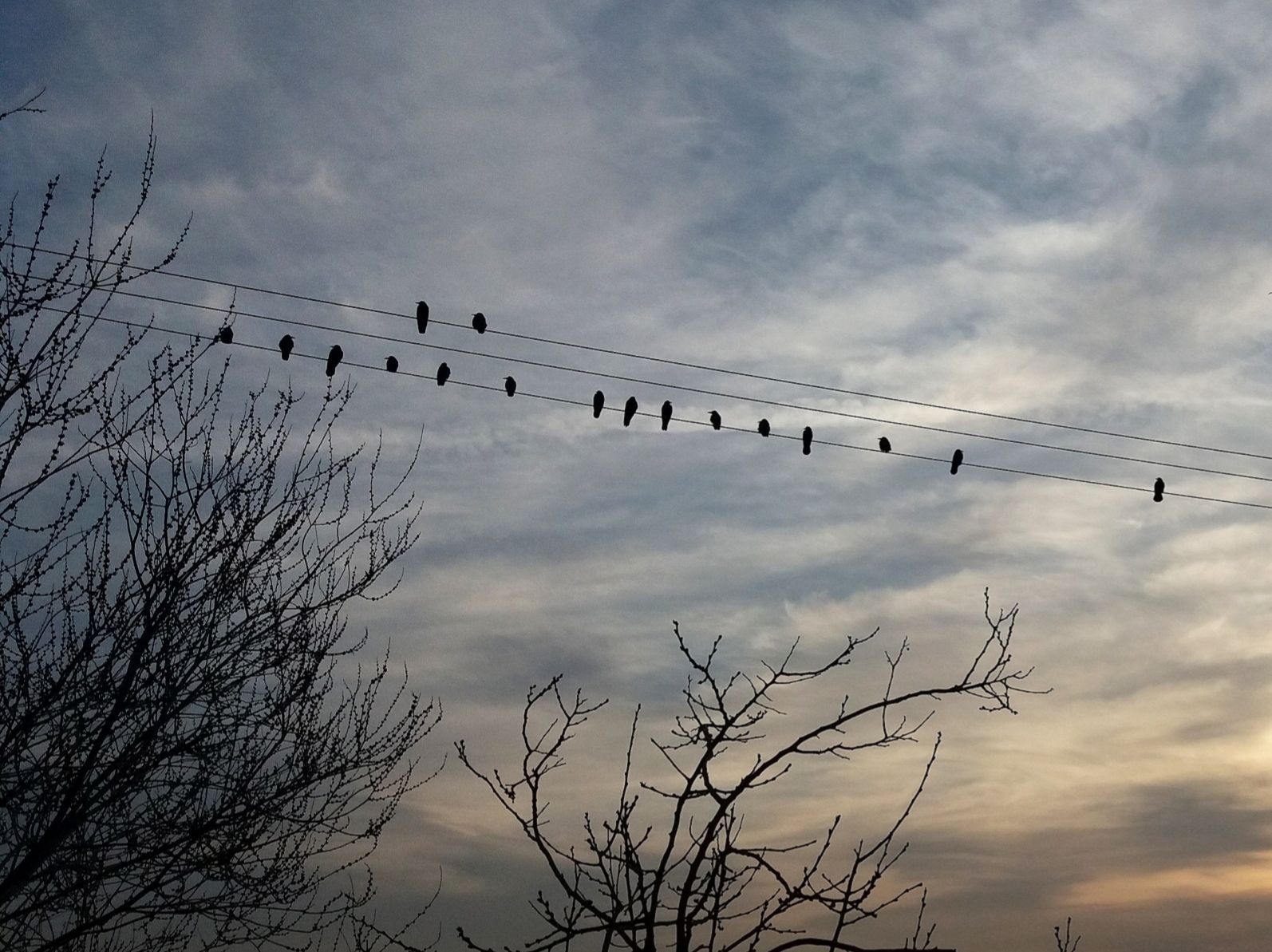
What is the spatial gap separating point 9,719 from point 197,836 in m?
1.55

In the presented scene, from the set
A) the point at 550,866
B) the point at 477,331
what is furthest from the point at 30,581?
the point at 550,866

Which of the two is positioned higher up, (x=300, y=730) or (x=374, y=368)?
(x=374, y=368)

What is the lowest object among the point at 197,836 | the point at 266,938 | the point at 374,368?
the point at 266,938

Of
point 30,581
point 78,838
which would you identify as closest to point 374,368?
point 30,581

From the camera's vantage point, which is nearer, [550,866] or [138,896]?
[550,866]

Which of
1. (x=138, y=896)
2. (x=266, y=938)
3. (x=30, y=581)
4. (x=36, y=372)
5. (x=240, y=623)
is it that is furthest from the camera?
(x=266, y=938)

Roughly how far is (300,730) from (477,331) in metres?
3.78

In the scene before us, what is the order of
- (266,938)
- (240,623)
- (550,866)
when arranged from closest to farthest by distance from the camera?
1. (550,866)
2. (240,623)
3. (266,938)

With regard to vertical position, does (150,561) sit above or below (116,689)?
above

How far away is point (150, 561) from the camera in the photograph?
29.2ft

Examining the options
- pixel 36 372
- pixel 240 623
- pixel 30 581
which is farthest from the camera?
pixel 240 623

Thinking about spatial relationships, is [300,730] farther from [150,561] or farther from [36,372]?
[36,372]

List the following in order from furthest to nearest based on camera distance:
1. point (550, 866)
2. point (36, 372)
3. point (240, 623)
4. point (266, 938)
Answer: point (266, 938) < point (240, 623) < point (36, 372) < point (550, 866)

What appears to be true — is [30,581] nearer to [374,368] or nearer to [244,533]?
[244,533]
